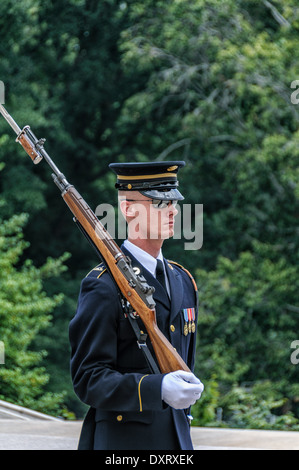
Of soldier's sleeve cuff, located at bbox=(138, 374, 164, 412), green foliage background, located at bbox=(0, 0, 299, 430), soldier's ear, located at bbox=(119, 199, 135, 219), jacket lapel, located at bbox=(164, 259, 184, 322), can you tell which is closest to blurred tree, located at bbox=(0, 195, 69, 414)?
green foliage background, located at bbox=(0, 0, 299, 430)

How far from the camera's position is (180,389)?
250 centimetres

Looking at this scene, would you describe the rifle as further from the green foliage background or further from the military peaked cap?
the green foliage background

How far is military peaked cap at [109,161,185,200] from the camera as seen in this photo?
9.20ft

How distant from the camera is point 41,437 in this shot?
19.7ft

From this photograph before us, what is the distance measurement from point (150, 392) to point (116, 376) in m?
0.10

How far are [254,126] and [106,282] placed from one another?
12925 millimetres

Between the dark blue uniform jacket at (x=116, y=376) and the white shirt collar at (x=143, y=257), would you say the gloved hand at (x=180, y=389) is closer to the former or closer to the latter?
the dark blue uniform jacket at (x=116, y=376)

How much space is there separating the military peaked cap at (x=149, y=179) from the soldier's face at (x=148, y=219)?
0.03 m

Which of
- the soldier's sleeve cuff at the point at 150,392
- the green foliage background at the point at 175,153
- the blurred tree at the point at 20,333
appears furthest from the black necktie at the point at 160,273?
the green foliage background at the point at 175,153

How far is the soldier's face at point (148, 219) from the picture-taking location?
2.77 meters

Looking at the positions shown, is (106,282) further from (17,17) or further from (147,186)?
(17,17)
